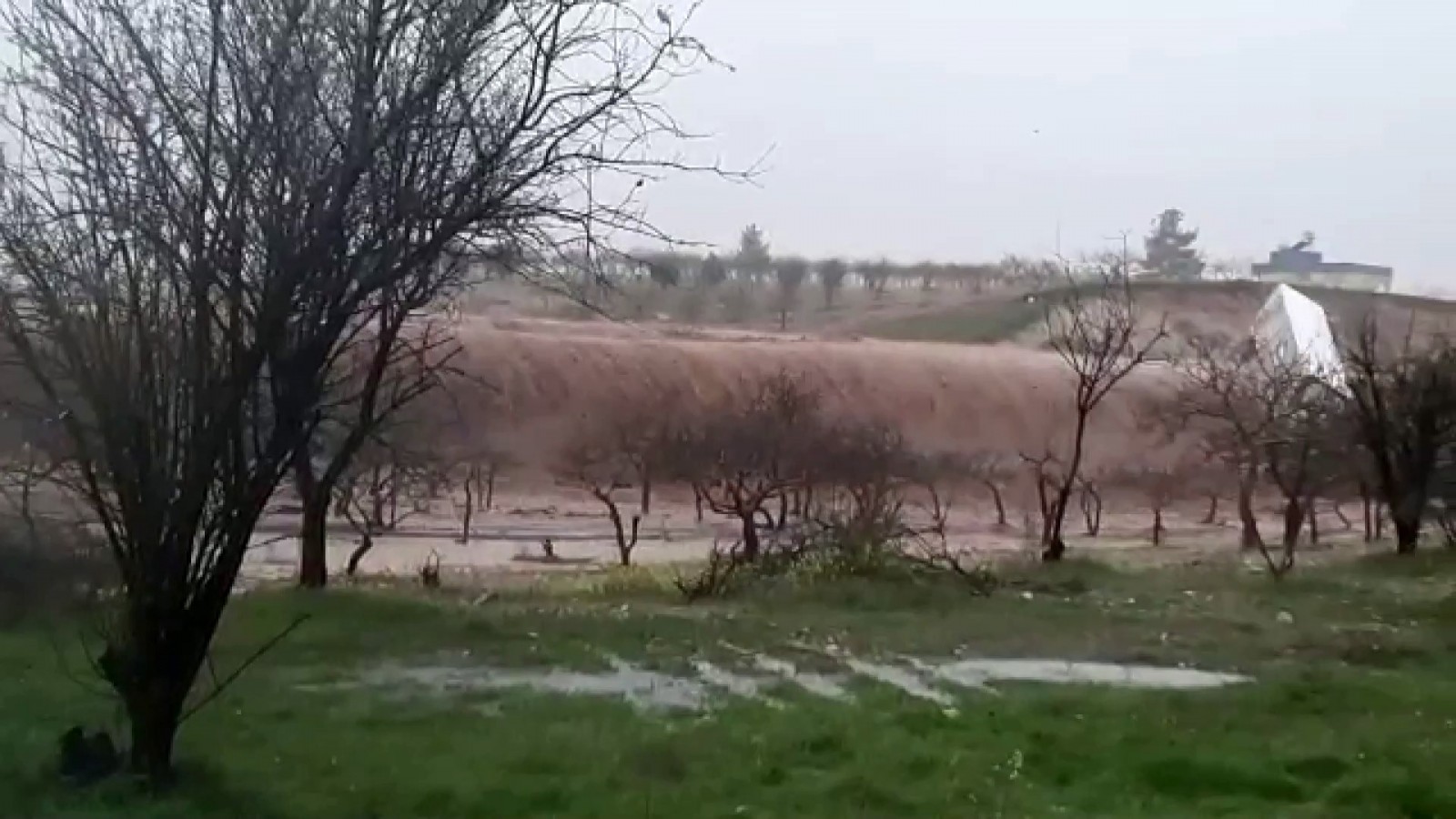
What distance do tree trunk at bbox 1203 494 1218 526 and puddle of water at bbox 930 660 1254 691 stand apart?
90.4ft

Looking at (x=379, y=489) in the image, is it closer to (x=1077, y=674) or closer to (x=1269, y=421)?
(x=1269, y=421)

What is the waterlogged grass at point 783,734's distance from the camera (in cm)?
717

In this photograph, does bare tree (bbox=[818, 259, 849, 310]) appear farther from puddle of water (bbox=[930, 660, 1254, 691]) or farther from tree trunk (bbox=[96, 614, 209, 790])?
tree trunk (bbox=[96, 614, 209, 790])

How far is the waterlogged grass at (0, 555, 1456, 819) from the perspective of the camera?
7168mm

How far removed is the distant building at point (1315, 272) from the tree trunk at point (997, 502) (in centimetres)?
1529

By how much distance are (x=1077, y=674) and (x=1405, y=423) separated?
586 inches

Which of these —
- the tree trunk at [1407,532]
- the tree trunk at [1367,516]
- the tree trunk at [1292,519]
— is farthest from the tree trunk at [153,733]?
A: the tree trunk at [1367,516]

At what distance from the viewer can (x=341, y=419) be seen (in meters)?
9.46

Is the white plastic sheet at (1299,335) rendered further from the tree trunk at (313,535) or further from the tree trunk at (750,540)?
the tree trunk at (313,535)

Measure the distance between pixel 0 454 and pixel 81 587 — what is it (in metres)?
1.56

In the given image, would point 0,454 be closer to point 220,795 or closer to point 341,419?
point 341,419

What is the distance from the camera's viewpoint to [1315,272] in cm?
5553

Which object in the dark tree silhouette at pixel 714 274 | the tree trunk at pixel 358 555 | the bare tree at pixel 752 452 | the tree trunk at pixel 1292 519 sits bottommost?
the tree trunk at pixel 358 555

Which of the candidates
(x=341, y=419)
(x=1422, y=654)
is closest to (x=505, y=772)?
(x=341, y=419)
